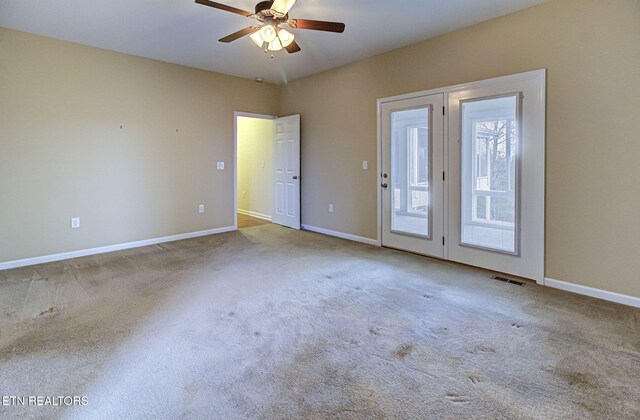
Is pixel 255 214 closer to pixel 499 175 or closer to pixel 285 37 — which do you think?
pixel 285 37

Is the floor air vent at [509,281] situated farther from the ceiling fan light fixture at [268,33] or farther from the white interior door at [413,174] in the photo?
the ceiling fan light fixture at [268,33]

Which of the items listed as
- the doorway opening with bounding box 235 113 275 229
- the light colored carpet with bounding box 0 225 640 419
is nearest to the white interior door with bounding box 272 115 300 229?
the doorway opening with bounding box 235 113 275 229

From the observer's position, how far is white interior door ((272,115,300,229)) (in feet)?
20.1

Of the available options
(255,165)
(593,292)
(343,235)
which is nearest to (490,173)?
(593,292)

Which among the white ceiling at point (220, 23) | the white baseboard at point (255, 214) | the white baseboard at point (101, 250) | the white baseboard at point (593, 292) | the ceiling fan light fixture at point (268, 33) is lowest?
the white baseboard at point (593, 292)

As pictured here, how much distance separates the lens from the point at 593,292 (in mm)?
3055

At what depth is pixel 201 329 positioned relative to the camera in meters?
2.48

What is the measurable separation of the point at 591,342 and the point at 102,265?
475cm

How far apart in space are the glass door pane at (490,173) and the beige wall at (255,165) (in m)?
4.11

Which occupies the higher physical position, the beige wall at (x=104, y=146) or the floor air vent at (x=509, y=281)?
the beige wall at (x=104, y=146)

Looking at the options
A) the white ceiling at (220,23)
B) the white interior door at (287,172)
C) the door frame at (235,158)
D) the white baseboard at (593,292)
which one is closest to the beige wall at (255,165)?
the white interior door at (287,172)

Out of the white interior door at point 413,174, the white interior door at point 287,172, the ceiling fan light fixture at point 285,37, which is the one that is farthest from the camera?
the white interior door at point 287,172

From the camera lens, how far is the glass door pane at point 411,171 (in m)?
4.25

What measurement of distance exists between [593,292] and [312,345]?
2621 mm
